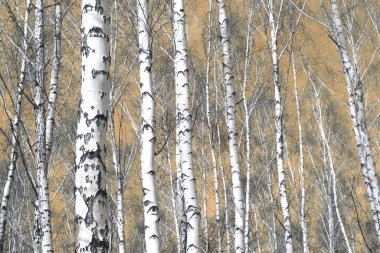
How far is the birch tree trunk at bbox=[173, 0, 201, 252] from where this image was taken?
445cm

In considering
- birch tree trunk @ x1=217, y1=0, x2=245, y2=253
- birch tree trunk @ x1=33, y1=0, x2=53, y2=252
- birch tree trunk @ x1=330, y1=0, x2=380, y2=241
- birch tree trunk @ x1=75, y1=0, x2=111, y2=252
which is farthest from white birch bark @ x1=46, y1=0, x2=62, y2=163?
birch tree trunk @ x1=330, y1=0, x2=380, y2=241

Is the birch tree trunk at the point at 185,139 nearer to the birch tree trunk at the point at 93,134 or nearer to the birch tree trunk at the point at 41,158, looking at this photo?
the birch tree trunk at the point at 41,158

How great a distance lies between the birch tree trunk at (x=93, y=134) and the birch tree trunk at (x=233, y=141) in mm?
3103

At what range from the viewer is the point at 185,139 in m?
4.64

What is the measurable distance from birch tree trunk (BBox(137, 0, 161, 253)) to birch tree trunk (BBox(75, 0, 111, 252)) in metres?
1.64

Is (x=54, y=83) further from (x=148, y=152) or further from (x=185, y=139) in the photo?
(x=185, y=139)

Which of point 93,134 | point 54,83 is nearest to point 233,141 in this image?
point 54,83

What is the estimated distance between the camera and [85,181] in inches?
101

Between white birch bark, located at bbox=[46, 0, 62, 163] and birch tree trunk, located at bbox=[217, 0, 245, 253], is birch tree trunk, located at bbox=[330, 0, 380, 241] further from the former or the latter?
white birch bark, located at bbox=[46, 0, 62, 163]

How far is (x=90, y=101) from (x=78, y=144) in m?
0.25

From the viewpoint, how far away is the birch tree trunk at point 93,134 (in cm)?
253

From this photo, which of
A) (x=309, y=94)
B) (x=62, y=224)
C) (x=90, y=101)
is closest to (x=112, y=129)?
(x=90, y=101)

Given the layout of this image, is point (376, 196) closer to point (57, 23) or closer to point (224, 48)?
point (224, 48)

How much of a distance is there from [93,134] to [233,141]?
3235mm
